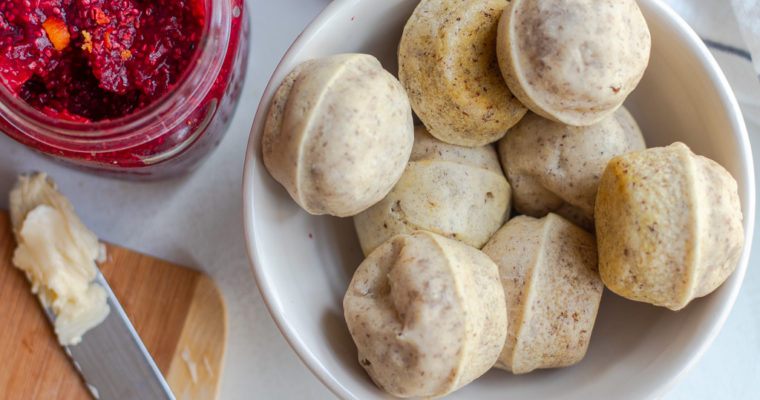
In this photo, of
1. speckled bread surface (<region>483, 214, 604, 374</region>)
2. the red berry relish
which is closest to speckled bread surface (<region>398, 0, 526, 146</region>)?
speckled bread surface (<region>483, 214, 604, 374</region>)

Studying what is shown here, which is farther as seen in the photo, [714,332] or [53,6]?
[53,6]

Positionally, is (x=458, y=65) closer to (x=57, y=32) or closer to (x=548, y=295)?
(x=548, y=295)

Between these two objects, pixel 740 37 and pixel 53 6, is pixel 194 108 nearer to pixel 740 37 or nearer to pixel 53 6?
pixel 53 6

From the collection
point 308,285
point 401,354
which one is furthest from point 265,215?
point 401,354

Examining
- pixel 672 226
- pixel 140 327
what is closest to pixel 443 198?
pixel 672 226

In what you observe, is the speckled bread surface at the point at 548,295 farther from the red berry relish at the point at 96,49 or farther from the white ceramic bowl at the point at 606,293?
the red berry relish at the point at 96,49

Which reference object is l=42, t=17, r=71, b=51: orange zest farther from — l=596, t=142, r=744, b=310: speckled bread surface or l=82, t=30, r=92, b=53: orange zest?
l=596, t=142, r=744, b=310: speckled bread surface
